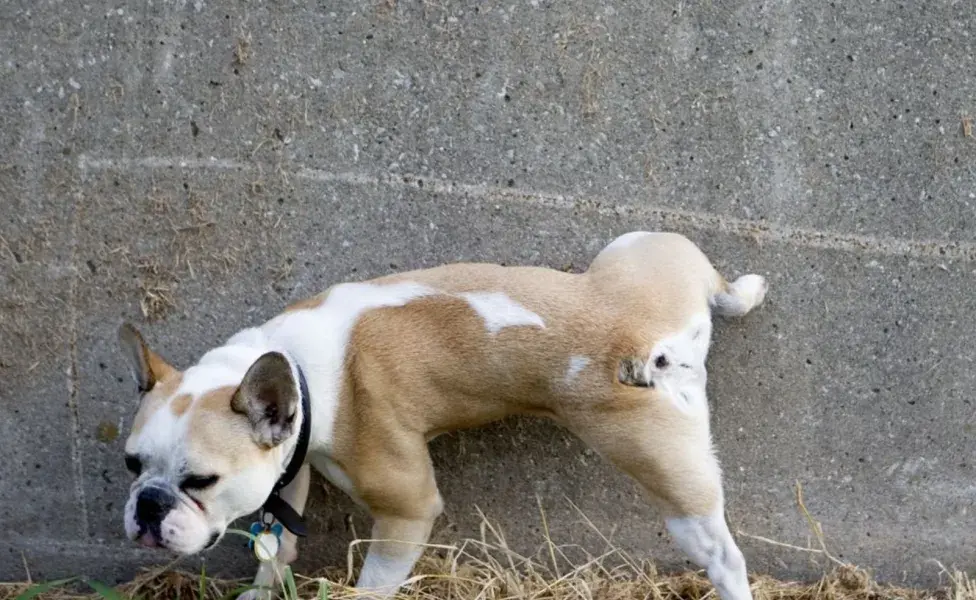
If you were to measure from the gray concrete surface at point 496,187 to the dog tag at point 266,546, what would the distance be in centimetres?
43

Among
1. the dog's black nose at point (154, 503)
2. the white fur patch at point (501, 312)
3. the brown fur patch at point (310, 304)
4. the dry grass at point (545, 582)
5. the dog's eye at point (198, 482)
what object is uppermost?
the white fur patch at point (501, 312)

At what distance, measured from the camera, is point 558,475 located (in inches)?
157

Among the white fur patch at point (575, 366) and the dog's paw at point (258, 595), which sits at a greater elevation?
the white fur patch at point (575, 366)

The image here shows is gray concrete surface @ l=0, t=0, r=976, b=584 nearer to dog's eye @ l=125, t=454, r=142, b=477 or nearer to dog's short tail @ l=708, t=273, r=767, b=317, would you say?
dog's short tail @ l=708, t=273, r=767, b=317

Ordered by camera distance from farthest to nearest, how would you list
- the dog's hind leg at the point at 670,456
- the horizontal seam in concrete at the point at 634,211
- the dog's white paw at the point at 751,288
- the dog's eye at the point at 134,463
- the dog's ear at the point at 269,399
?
the horizontal seam in concrete at the point at 634,211 < the dog's white paw at the point at 751,288 < the dog's hind leg at the point at 670,456 < the dog's eye at the point at 134,463 < the dog's ear at the point at 269,399

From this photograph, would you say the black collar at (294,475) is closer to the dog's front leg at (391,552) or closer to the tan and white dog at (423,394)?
the tan and white dog at (423,394)

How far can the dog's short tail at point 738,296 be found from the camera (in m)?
3.68

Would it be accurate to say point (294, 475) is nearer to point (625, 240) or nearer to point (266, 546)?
point (266, 546)

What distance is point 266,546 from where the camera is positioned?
3543 mm

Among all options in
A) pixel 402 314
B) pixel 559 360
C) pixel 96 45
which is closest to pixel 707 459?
pixel 559 360

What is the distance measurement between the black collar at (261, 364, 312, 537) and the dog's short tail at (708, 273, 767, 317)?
1567 mm

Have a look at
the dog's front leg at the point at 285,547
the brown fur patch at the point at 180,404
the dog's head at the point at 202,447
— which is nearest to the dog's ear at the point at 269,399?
the dog's head at the point at 202,447

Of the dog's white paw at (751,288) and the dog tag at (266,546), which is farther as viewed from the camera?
the dog's white paw at (751,288)

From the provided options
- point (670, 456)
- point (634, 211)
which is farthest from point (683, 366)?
point (634, 211)
